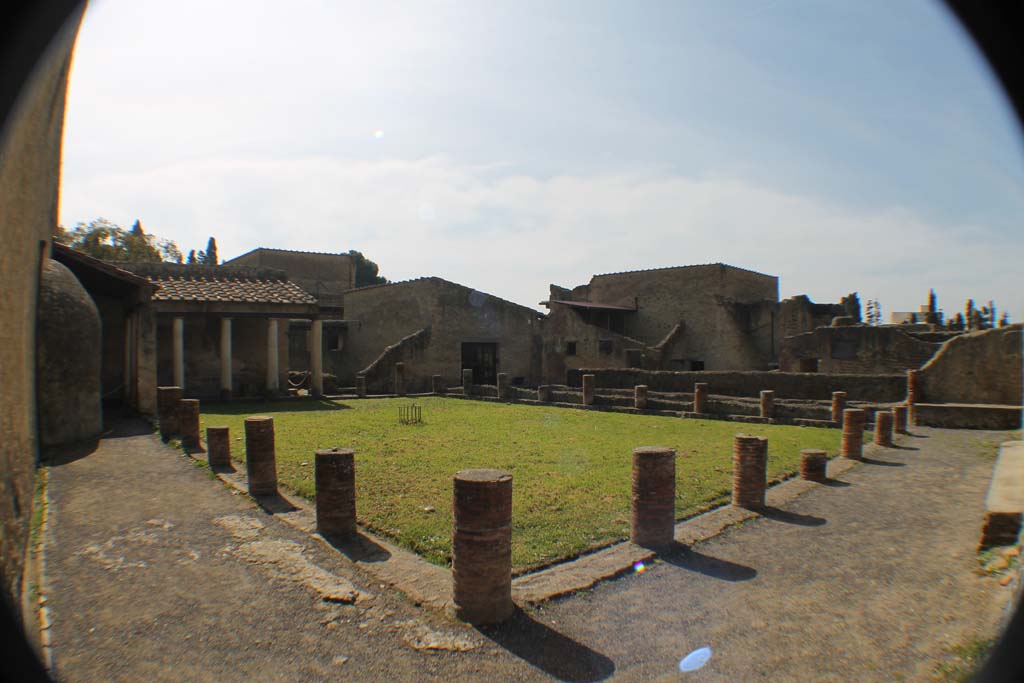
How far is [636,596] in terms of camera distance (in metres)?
4.21

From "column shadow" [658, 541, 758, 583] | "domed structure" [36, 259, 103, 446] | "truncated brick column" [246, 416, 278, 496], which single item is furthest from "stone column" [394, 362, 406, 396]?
"column shadow" [658, 541, 758, 583]

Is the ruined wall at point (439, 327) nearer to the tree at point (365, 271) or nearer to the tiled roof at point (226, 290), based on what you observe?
the tiled roof at point (226, 290)

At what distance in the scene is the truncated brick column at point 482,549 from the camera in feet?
12.4

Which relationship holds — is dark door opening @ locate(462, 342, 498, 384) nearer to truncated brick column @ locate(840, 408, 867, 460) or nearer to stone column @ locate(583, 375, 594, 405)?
stone column @ locate(583, 375, 594, 405)

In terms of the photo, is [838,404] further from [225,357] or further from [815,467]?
[225,357]

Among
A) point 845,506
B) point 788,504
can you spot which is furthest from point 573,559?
point 845,506

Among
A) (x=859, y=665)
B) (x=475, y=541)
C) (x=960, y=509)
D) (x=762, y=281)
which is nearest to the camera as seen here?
(x=859, y=665)

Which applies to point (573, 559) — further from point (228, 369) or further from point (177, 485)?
point (228, 369)

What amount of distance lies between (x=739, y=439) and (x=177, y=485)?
6.88 meters

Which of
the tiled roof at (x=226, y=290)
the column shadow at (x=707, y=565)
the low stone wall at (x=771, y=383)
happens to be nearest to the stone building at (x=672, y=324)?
the low stone wall at (x=771, y=383)

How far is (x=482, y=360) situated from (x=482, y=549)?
2259 centimetres

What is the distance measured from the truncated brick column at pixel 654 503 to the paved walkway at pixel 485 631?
10.5 inches

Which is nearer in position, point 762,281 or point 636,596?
point 636,596

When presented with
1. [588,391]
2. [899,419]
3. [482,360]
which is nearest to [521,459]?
[899,419]
